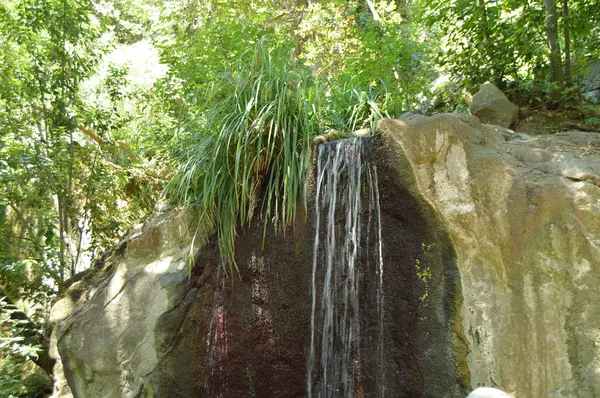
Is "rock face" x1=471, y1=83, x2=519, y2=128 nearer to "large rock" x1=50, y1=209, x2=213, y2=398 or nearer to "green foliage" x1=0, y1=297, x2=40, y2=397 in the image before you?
"large rock" x1=50, y1=209, x2=213, y2=398

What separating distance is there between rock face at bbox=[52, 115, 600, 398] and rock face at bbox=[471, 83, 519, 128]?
99 centimetres

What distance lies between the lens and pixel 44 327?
5.38 metres

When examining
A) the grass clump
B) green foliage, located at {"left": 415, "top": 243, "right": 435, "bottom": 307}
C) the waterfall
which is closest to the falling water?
the grass clump

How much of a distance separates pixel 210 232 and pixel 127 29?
1366 centimetres

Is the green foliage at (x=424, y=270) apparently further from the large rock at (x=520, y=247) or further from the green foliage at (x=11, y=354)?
the green foliage at (x=11, y=354)

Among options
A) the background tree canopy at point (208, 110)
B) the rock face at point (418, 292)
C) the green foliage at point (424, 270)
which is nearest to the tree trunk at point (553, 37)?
the background tree canopy at point (208, 110)

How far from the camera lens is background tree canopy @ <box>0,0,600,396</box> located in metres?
4.24

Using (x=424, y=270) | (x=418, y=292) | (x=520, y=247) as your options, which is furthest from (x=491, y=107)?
(x=418, y=292)

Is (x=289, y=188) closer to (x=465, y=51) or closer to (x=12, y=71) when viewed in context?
(x=465, y=51)

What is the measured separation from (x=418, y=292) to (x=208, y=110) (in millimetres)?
2508

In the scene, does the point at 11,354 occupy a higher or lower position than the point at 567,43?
lower

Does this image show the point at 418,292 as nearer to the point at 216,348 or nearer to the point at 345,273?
the point at 345,273

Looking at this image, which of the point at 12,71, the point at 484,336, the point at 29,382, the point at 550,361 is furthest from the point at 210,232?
the point at 12,71

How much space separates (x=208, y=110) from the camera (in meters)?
4.87
